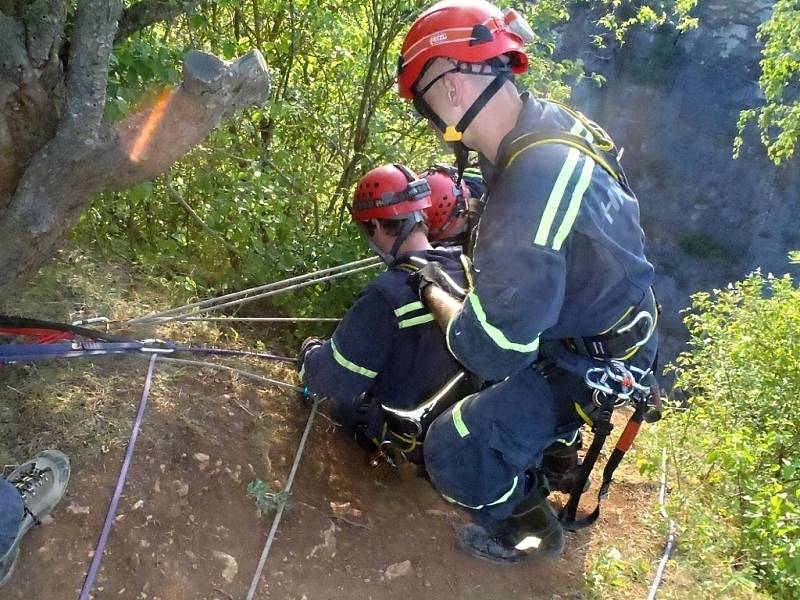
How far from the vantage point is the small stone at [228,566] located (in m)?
2.62

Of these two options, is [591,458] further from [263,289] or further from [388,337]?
[263,289]

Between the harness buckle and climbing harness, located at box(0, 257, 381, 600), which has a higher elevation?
the harness buckle

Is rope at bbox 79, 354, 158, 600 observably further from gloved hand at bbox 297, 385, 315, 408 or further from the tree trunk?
gloved hand at bbox 297, 385, 315, 408

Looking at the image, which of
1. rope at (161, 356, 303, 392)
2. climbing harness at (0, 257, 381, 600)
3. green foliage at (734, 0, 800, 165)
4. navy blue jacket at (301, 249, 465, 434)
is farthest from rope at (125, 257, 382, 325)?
green foliage at (734, 0, 800, 165)

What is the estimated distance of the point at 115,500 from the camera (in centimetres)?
247

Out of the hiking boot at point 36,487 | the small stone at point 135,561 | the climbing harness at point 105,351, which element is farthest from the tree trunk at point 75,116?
the small stone at point 135,561

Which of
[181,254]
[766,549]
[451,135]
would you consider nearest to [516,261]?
[451,135]

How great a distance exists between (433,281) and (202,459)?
1.29m

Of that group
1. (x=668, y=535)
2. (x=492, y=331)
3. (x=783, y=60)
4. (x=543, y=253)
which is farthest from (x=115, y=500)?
(x=783, y=60)

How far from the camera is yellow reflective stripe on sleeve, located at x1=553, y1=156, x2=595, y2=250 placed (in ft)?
7.38

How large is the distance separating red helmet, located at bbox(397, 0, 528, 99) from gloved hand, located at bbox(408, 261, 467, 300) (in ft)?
2.58

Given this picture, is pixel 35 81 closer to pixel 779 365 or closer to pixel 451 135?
pixel 451 135

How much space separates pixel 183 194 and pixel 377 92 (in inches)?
65.4

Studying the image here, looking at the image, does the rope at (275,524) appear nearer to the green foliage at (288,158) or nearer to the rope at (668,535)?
the green foliage at (288,158)
